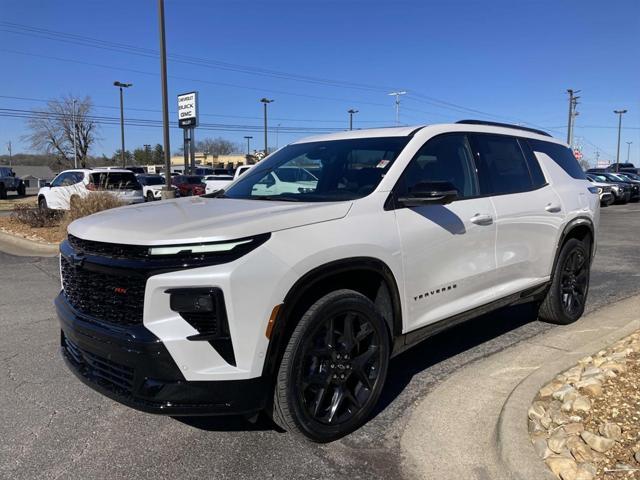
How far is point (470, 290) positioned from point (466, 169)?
94 centimetres

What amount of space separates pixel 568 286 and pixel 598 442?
277 centimetres

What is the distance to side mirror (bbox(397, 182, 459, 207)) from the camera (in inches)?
132

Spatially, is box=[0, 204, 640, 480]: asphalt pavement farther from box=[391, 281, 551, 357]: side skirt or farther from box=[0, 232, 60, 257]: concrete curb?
box=[0, 232, 60, 257]: concrete curb

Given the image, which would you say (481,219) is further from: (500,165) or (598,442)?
(598,442)

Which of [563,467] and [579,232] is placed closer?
[563,467]

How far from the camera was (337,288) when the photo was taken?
10.6 ft

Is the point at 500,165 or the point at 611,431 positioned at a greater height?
the point at 500,165

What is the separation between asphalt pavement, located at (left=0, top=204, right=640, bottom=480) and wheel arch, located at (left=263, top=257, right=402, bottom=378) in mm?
593

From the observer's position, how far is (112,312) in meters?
2.82

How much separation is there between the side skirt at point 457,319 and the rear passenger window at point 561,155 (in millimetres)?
1259

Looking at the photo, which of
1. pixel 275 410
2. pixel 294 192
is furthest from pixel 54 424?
pixel 294 192

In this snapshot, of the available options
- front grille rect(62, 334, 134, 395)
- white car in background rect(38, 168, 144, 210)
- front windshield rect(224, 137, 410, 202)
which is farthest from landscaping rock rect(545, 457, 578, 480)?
white car in background rect(38, 168, 144, 210)

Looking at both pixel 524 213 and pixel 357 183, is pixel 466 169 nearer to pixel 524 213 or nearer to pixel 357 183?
pixel 524 213

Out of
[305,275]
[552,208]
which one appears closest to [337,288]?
[305,275]
